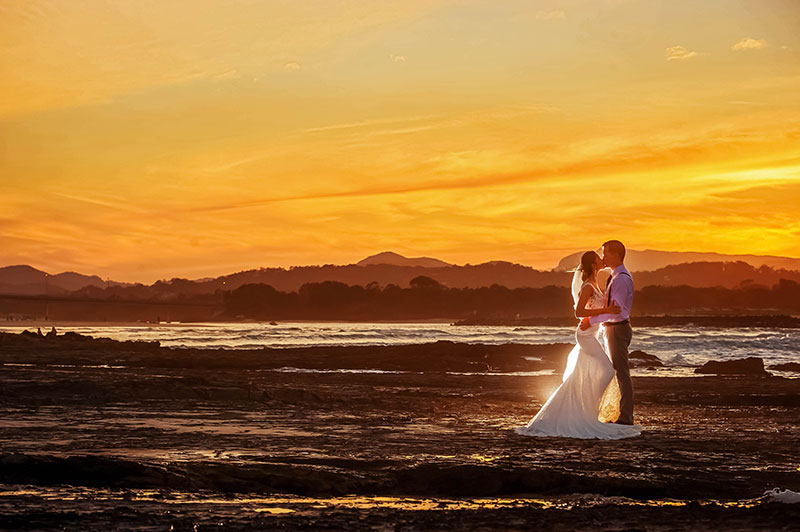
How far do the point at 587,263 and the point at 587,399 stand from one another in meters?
1.83

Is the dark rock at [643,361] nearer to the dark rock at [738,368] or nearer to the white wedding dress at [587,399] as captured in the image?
the dark rock at [738,368]

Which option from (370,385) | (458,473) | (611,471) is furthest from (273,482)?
(370,385)

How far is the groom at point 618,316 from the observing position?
41.2 ft

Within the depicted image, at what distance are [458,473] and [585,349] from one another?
4.70m

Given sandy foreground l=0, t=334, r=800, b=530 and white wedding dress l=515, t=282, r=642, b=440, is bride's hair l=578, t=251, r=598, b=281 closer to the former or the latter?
white wedding dress l=515, t=282, r=642, b=440

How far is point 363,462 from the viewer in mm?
8977

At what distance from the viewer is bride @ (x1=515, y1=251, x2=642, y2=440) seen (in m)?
11.6

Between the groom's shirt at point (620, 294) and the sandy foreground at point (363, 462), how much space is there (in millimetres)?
1512


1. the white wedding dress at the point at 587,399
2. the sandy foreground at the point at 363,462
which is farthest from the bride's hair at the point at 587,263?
the sandy foreground at the point at 363,462

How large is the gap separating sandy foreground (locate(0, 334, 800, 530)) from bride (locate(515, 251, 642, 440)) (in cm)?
54

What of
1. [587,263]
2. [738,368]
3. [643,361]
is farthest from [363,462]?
[643,361]

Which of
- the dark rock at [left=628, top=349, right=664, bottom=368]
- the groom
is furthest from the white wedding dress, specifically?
the dark rock at [left=628, top=349, right=664, bottom=368]

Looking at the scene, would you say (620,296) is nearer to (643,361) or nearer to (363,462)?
(363,462)

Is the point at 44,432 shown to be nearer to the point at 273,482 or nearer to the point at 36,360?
the point at 273,482
